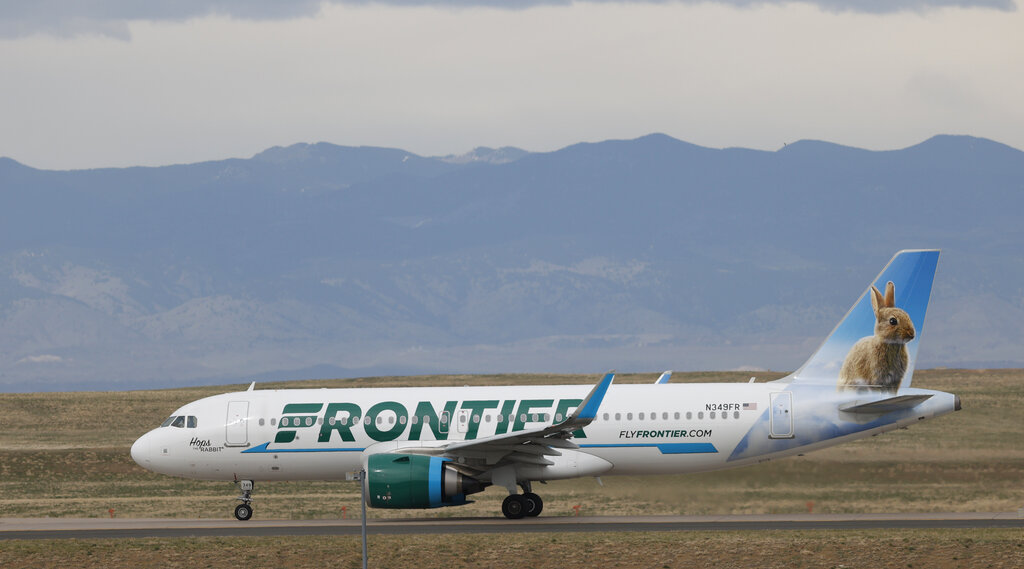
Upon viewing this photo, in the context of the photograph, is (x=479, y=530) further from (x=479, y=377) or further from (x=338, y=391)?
(x=479, y=377)

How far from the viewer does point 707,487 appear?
35.2 m

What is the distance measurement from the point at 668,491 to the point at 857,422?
4793mm

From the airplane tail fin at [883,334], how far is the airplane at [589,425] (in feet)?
0.11

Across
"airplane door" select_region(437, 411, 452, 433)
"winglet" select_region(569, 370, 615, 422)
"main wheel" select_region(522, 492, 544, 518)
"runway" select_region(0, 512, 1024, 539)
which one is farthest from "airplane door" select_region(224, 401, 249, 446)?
"winglet" select_region(569, 370, 615, 422)

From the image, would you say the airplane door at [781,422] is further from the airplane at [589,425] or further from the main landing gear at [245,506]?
the main landing gear at [245,506]

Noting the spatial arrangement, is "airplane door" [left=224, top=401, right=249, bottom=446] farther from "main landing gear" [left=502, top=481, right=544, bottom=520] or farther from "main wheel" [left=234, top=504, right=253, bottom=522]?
"main landing gear" [left=502, top=481, right=544, bottom=520]

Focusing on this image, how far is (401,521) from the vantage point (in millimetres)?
35219

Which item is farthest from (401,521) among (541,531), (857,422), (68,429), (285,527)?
(68,429)

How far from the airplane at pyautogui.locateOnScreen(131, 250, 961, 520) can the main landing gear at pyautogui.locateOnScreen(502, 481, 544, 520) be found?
0.11ft

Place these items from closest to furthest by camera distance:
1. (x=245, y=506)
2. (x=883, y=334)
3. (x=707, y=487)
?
(x=883, y=334)
(x=707, y=487)
(x=245, y=506)

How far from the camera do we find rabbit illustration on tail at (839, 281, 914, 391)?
113 feet

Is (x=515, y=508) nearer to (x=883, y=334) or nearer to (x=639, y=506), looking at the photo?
(x=639, y=506)

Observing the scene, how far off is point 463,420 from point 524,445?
85.6 inches

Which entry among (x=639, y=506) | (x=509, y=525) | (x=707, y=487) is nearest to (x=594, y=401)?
(x=509, y=525)
